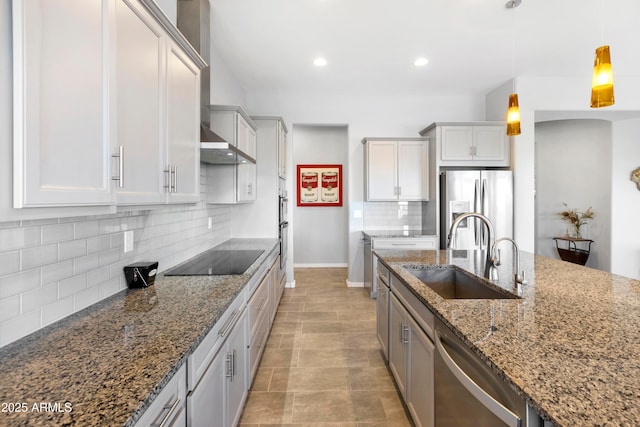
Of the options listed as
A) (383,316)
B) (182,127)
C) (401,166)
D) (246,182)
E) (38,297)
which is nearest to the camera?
(38,297)

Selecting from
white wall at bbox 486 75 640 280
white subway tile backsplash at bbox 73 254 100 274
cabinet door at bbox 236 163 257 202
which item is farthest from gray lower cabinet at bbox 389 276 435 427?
white wall at bbox 486 75 640 280

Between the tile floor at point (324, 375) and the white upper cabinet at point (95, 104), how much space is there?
1565mm

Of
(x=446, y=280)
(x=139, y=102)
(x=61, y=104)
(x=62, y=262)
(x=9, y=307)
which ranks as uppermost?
(x=139, y=102)

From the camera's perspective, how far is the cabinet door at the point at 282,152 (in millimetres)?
4277

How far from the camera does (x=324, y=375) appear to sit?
8.30 ft

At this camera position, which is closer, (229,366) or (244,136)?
(229,366)

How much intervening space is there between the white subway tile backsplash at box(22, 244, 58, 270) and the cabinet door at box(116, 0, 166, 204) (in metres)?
0.38

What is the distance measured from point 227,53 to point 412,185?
2.96 m

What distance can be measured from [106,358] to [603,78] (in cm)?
273

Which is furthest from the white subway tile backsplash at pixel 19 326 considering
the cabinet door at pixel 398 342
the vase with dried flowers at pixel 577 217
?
the vase with dried flowers at pixel 577 217

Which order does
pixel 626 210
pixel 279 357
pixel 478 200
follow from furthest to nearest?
pixel 626 210 < pixel 478 200 < pixel 279 357

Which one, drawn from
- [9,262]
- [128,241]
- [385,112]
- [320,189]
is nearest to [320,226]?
[320,189]

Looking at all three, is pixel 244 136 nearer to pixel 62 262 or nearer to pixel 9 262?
pixel 62 262

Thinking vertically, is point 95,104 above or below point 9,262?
above
